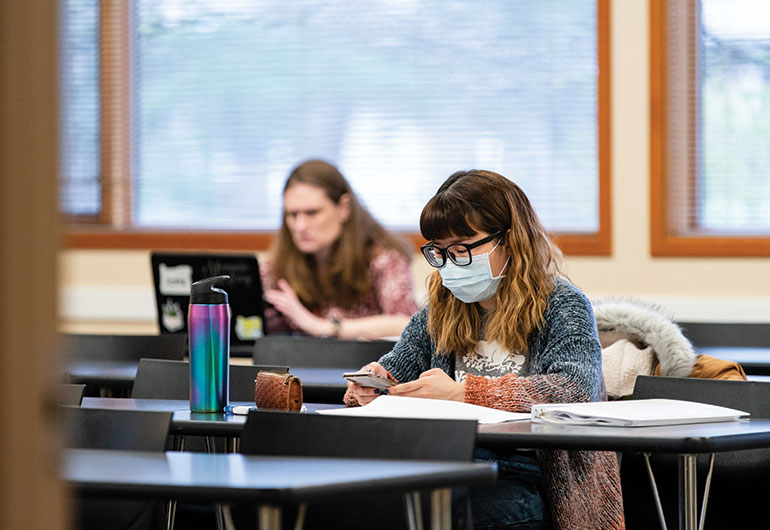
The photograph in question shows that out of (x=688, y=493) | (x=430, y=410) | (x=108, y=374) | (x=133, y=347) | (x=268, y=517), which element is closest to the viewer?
(x=268, y=517)

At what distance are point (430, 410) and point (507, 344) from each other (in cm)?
40

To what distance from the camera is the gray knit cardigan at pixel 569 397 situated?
87.7 inches

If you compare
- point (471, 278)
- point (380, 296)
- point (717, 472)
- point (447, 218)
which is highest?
point (447, 218)

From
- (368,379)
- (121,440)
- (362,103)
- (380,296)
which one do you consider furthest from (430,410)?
(362,103)

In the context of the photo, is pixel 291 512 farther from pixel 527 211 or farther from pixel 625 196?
pixel 625 196

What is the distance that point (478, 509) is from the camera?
Answer: 2.15 metres

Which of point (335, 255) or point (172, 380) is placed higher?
point (335, 255)

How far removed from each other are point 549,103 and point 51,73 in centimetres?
463

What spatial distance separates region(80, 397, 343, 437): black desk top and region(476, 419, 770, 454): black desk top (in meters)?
0.49

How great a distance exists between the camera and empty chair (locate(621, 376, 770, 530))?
235cm

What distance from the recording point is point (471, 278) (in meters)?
2.45

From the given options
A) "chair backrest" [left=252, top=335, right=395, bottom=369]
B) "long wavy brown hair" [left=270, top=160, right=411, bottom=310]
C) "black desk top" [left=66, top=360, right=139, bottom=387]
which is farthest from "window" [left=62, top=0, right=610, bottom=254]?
"chair backrest" [left=252, top=335, right=395, bottom=369]

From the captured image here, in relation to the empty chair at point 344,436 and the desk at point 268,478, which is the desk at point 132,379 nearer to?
the empty chair at point 344,436

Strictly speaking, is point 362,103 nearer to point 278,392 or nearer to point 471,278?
point 471,278
